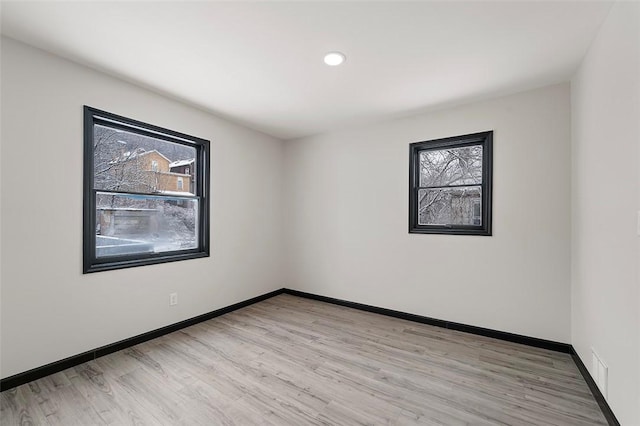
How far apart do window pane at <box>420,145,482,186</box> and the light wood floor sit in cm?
171

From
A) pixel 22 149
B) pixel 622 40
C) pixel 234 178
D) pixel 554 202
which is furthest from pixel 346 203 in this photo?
pixel 22 149

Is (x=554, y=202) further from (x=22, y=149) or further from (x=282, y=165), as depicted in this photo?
(x=22, y=149)

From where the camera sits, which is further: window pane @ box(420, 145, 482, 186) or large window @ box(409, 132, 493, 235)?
window pane @ box(420, 145, 482, 186)

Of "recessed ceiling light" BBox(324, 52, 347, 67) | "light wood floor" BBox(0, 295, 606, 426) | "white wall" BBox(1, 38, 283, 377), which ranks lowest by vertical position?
"light wood floor" BBox(0, 295, 606, 426)

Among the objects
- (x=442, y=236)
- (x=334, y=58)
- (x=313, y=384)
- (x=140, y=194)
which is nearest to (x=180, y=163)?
(x=140, y=194)

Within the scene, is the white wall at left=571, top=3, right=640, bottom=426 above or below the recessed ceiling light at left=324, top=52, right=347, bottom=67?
below

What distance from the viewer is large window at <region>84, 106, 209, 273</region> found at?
250 cm

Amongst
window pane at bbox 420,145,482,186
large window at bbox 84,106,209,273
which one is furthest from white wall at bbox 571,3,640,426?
large window at bbox 84,106,209,273

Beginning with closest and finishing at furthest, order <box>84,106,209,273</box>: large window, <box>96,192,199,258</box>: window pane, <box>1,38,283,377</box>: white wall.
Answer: <box>1,38,283,377</box>: white wall, <box>84,106,209,273</box>: large window, <box>96,192,199,258</box>: window pane

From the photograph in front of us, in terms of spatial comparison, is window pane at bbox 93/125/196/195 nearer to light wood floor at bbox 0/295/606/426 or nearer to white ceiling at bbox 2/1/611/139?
white ceiling at bbox 2/1/611/139

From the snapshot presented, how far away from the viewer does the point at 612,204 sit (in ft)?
5.64

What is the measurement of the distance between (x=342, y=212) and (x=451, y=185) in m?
1.45

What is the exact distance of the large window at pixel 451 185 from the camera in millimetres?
3025

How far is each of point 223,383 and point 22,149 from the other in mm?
2281
